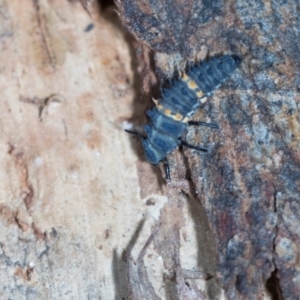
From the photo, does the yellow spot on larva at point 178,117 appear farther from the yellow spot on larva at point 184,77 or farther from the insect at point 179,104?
the yellow spot on larva at point 184,77

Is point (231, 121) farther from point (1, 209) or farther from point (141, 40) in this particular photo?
point (1, 209)

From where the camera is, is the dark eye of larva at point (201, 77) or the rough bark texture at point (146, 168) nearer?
the rough bark texture at point (146, 168)

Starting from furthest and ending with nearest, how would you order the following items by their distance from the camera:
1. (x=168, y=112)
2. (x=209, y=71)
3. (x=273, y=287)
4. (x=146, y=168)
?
(x=146, y=168) → (x=168, y=112) → (x=209, y=71) → (x=273, y=287)

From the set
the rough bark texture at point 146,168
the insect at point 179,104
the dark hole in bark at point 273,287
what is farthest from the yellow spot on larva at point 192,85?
the dark hole in bark at point 273,287

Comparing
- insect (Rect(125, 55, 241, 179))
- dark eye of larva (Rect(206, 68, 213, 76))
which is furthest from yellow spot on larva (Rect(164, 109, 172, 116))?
dark eye of larva (Rect(206, 68, 213, 76))

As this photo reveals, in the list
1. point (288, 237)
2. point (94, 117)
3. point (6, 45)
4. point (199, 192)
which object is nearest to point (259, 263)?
point (288, 237)

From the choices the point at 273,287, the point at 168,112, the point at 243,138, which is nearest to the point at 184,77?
the point at 168,112

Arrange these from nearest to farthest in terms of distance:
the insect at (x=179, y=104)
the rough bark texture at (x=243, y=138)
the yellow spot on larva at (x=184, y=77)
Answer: the rough bark texture at (x=243, y=138) → the insect at (x=179, y=104) → the yellow spot on larva at (x=184, y=77)

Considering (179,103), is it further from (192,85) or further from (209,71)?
(209,71)

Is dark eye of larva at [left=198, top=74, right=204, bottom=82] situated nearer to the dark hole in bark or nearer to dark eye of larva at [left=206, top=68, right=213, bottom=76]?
dark eye of larva at [left=206, top=68, right=213, bottom=76]
